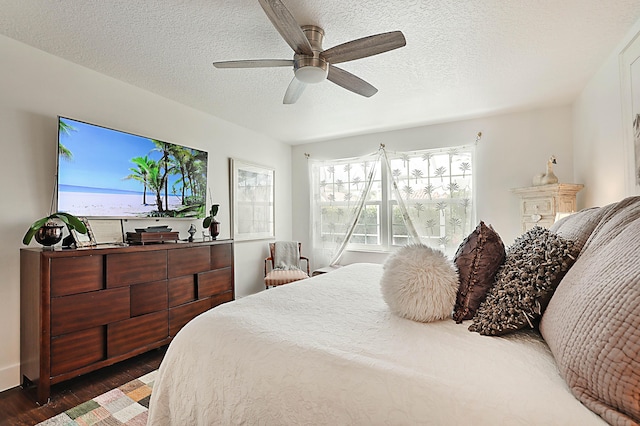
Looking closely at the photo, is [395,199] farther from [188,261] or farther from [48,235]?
[48,235]

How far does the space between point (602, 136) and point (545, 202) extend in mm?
778

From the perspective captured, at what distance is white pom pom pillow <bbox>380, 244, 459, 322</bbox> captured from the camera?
1.32 m

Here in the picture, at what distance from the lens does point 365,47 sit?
191 centimetres

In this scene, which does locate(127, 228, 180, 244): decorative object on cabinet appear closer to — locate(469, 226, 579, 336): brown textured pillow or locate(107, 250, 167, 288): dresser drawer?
locate(107, 250, 167, 288): dresser drawer

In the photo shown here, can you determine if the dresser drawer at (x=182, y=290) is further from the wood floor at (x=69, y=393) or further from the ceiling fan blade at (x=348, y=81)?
the ceiling fan blade at (x=348, y=81)

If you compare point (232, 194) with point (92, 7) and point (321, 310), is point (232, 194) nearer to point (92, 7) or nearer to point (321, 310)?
point (92, 7)

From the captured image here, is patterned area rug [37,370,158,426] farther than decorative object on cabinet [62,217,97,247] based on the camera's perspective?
No

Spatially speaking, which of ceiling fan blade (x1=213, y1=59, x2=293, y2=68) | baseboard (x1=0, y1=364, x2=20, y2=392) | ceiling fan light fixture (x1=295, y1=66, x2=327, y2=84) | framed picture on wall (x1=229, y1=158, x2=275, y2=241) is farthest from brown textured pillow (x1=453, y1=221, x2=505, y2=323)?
framed picture on wall (x1=229, y1=158, x2=275, y2=241)

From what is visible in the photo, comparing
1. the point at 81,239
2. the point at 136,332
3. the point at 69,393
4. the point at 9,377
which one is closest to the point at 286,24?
the point at 81,239

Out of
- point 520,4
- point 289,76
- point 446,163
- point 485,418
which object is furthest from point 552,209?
point 485,418

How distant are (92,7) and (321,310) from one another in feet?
7.45

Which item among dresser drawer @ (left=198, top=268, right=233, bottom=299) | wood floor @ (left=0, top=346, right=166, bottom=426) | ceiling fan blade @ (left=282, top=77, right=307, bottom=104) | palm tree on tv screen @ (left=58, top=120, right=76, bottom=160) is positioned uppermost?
ceiling fan blade @ (left=282, top=77, right=307, bottom=104)

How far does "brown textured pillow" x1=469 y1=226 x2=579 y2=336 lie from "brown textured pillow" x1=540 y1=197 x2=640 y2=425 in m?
0.05

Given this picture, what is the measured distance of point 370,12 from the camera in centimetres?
198
